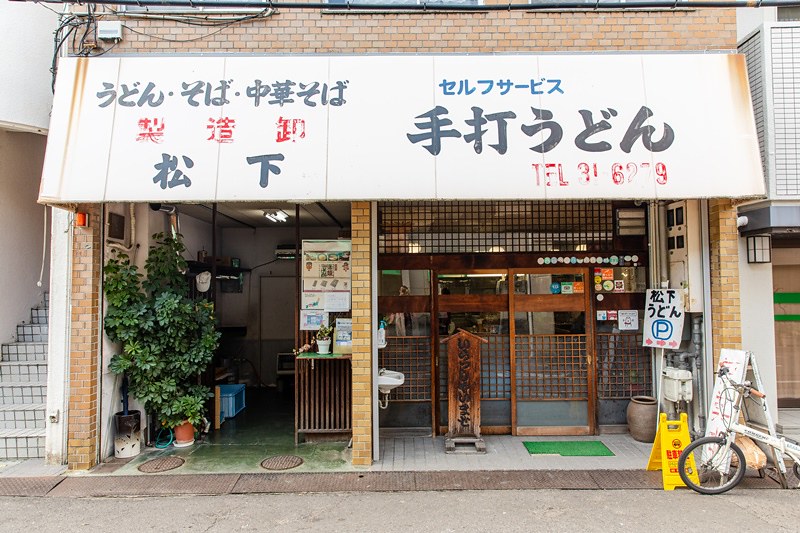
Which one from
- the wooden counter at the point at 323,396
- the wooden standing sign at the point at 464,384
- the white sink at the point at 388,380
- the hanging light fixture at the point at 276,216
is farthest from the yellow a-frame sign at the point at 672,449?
the hanging light fixture at the point at 276,216

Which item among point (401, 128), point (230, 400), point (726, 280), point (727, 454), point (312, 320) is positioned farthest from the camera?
point (230, 400)

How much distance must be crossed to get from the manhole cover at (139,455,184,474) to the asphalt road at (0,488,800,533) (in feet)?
2.24

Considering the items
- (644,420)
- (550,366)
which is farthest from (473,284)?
(644,420)

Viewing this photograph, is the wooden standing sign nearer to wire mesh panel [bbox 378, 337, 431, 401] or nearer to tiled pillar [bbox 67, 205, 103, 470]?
wire mesh panel [bbox 378, 337, 431, 401]

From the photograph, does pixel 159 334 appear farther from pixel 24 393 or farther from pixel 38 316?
pixel 38 316

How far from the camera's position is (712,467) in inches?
192

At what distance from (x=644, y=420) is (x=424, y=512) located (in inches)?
148

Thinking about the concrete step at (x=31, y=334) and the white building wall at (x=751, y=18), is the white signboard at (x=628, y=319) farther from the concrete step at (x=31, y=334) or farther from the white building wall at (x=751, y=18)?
the concrete step at (x=31, y=334)

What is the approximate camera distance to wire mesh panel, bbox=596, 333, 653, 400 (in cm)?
677

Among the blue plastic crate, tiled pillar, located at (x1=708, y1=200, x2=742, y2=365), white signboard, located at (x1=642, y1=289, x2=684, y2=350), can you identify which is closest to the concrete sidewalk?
the blue plastic crate

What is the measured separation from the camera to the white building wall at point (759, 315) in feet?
19.6

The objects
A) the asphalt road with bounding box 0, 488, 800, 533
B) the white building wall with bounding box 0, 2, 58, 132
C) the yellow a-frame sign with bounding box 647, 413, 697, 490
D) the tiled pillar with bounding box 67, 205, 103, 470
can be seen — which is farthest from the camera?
the white building wall with bounding box 0, 2, 58, 132

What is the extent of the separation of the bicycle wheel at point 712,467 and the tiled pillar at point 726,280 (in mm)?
1343

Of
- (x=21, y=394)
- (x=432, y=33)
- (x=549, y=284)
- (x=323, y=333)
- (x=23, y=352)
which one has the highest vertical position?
(x=432, y=33)
